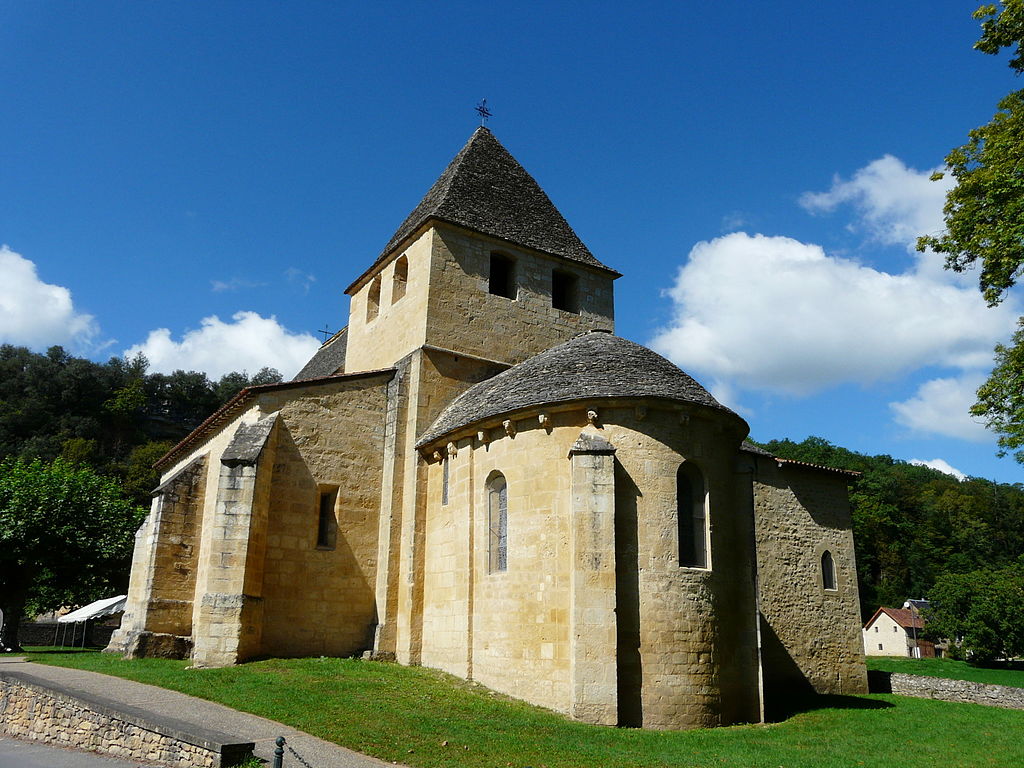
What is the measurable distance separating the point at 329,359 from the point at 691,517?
17499mm

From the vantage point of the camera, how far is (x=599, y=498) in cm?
1277

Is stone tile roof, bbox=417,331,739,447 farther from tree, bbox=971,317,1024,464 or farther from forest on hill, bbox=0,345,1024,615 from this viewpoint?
forest on hill, bbox=0,345,1024,615

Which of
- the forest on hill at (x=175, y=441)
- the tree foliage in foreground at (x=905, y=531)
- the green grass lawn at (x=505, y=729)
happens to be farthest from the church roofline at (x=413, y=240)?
the tree foliage in foreground at (x=905, y=531)

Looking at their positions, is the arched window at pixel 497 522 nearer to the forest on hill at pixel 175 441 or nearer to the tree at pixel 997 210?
the tree at pixel 997 210

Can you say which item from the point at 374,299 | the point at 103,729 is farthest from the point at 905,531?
the point at 103,729

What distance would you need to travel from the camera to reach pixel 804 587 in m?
19.7

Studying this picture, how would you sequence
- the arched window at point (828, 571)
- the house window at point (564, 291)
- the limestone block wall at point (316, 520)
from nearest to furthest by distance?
the limestone block wall at point (316, 520) → the arched window at point (828, 571) → the house window at point (564, 291)

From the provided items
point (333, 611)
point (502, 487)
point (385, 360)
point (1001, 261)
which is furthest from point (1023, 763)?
point (385, 360)

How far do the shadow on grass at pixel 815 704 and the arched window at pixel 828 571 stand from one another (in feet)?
9.34

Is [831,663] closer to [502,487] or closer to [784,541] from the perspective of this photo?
[784,541]

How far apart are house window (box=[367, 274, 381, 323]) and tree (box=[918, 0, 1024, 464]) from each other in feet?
48.2

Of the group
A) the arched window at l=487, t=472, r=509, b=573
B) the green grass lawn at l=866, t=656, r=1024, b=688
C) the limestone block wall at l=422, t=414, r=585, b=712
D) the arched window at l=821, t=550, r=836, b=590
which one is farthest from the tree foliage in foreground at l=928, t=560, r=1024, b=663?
the arched window at l=487, t=472, r=509, b=573

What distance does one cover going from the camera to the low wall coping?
319 inches

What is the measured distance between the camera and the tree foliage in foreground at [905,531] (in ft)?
180
